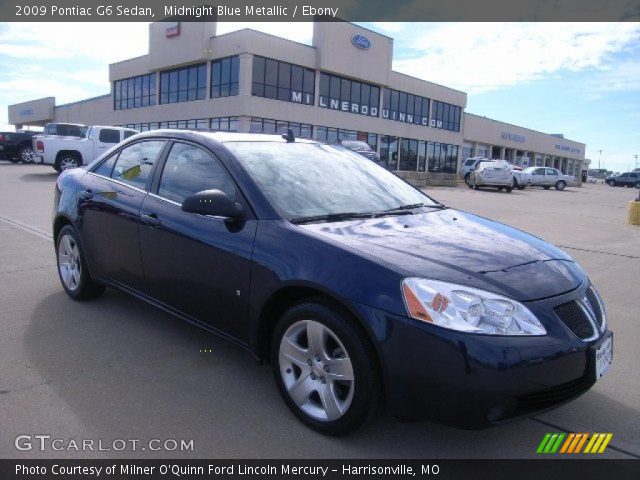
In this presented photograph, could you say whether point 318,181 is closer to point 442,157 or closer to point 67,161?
point 67,161

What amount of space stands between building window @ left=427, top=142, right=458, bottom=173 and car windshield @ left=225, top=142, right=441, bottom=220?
48.7 m

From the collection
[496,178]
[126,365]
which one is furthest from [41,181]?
[496,178]

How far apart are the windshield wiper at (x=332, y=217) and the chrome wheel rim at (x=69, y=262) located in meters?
2.56

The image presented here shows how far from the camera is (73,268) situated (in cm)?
469

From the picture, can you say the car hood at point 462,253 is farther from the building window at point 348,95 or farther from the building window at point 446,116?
the building window at point 446,116

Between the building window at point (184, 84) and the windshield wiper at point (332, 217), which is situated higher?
the building window at point (184, 84)

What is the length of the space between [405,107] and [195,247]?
46.5 metres

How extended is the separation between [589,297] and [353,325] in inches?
53.6

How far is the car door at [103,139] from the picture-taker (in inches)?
784

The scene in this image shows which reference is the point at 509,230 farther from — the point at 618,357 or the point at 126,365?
the point at 126,365

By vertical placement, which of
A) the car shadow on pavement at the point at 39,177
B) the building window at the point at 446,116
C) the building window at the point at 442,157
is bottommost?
the car shadow on pavement at the point at 39,177

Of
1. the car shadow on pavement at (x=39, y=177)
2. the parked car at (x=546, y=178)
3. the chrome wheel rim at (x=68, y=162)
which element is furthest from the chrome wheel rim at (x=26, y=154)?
the parked car at (x=546, y=178)

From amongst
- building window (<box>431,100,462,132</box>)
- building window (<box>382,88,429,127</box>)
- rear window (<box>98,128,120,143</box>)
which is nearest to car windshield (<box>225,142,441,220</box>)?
rear window (<box>98,128,120,143</box>)

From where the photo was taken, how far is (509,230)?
3.48 meters
